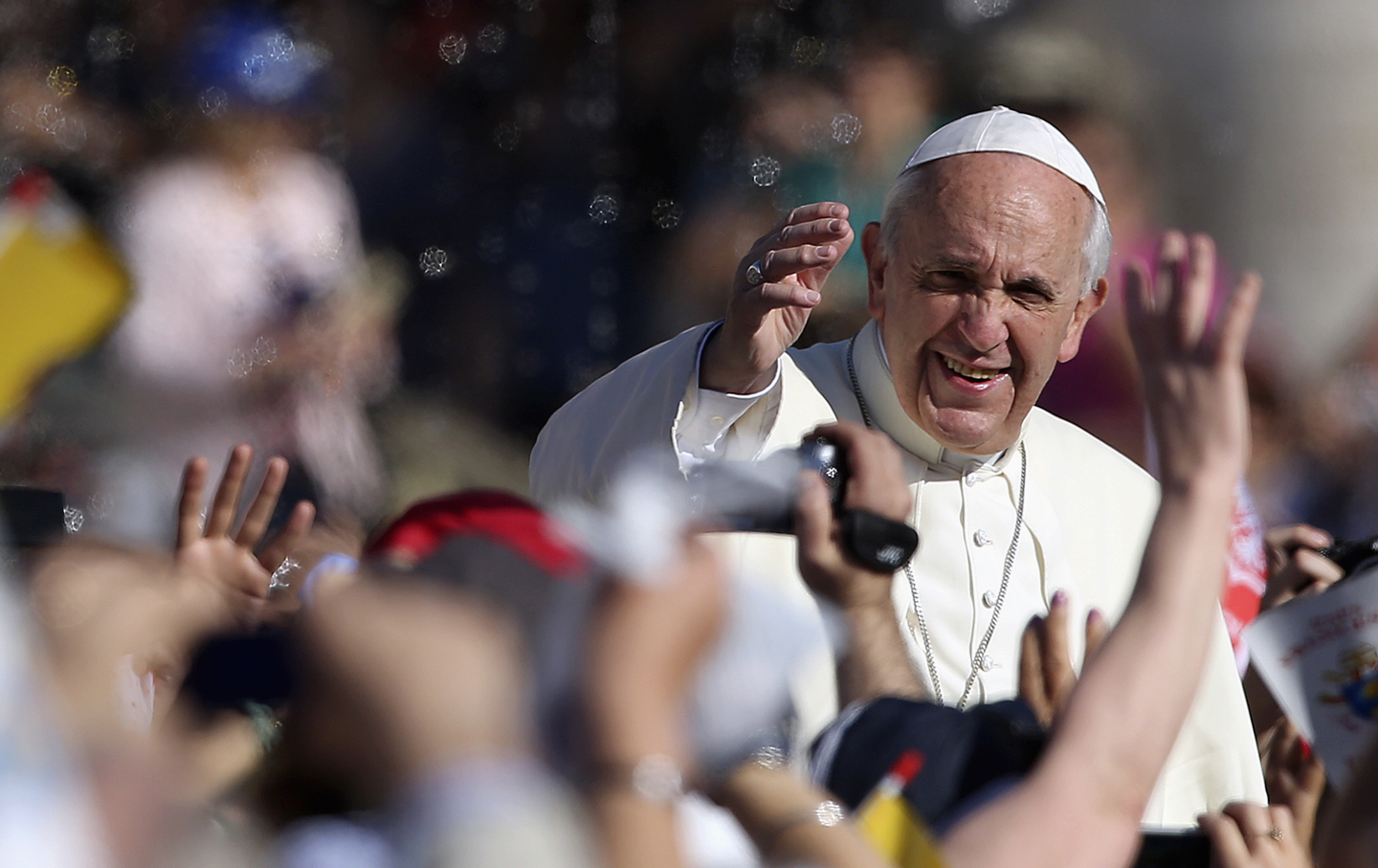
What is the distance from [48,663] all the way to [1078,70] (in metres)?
3.89

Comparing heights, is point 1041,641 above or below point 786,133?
below

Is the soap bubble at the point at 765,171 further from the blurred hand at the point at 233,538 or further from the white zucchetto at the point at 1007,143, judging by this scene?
the blurred hand at the point at 233,538

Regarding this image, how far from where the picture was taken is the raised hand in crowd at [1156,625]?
1542mm

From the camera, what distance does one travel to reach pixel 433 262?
13.9 ft

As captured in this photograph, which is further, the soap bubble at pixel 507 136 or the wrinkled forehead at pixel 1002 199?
the soap bubble at pixel 507 136

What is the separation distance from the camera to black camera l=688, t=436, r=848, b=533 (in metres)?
1.81

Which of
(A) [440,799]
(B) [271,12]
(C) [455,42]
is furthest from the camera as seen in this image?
(C) [455,42]

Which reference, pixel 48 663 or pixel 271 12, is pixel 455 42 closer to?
pixel 271 12

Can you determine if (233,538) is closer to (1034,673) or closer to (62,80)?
(1034,673)

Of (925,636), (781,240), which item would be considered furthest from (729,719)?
(925,636)

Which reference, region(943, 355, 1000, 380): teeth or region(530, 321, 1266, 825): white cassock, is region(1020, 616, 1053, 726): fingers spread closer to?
region(530, 321, 1266, 825): white cassock

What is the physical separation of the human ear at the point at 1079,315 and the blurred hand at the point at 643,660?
204 cm

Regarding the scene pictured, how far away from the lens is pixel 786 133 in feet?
14.4

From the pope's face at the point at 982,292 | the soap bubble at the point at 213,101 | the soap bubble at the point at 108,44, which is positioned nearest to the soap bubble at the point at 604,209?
the soap bubble at the point at 213,101
